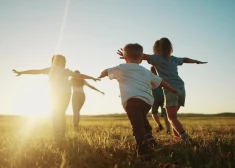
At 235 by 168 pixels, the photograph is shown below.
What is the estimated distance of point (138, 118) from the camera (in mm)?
4648

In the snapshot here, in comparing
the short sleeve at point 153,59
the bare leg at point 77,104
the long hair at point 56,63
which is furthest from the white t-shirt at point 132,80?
the bare leg at point 77,104

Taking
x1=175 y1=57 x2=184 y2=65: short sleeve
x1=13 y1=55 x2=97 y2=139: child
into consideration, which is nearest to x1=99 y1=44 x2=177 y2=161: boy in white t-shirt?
x1=175 y1=57 x2=184 y2=65: short sleeve

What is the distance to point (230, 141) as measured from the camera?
5.29 m

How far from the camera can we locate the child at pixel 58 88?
7127 mm

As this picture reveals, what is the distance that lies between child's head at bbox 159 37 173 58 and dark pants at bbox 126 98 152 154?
6.58 ft

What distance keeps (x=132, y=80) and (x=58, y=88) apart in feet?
9.32

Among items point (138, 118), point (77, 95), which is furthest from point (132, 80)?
point (77, 95)

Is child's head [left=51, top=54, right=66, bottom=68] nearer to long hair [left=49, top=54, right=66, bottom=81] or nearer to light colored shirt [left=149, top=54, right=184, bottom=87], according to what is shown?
long hair [left=49, top=54, right=66, bottom=81]

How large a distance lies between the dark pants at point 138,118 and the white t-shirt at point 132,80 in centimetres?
10

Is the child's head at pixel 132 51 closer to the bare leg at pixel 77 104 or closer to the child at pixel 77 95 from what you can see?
the child at pixel 77 95

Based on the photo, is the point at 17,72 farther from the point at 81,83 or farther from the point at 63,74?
the point at 81,83

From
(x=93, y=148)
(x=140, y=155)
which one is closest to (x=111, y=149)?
(x=93, y=148)

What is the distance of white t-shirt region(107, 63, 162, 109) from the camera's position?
4891mm

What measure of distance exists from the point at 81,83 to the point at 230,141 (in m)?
8.61
